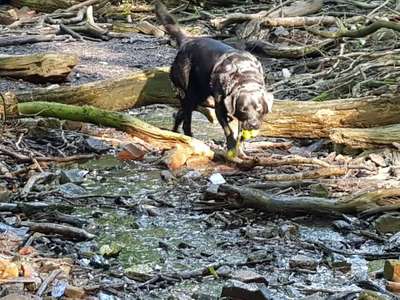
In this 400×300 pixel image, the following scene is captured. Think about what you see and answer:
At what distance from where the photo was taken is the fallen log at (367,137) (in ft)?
22.1

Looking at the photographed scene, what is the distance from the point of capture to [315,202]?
→ 5.41 m

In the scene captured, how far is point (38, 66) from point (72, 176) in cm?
330

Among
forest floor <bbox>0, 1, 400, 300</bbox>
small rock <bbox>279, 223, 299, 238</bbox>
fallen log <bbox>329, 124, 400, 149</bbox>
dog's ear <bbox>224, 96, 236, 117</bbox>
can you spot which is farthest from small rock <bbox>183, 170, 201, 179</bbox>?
small rock <bbox>279, 223, 299, 238</bbox>

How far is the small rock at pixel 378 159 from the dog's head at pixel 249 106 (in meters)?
0.97

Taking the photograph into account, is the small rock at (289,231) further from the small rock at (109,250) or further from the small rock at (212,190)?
the small rock at (109,250)

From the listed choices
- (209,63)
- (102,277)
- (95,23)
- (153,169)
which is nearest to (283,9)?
(95,23)

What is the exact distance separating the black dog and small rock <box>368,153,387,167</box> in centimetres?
98

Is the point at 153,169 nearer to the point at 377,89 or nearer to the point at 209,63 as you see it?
the point at 209,63

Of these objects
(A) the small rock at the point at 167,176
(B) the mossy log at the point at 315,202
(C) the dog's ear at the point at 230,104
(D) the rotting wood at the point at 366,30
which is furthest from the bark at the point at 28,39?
(B) the mossy log at the point at 315,202

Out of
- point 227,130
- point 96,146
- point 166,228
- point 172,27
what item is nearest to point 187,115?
point 227,130

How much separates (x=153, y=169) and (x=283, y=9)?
24.1ft

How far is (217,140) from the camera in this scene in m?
7.98

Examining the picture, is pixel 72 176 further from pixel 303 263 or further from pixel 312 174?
pixel 303 263

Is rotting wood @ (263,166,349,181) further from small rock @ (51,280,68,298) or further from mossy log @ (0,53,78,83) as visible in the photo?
mossy log @ (0,53,78,83)
